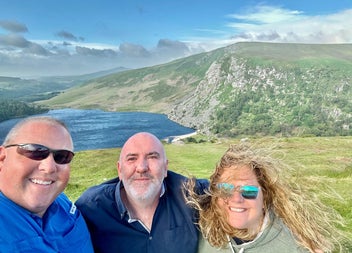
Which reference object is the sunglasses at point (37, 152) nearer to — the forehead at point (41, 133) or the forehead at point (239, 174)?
the forehead at point (41, 133)

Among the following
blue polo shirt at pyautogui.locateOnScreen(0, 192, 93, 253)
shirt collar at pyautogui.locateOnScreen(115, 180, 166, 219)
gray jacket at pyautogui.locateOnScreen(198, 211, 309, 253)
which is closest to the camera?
blue polo shirt at pyautogui.locateOnScreen(0, 192, 93, 253)

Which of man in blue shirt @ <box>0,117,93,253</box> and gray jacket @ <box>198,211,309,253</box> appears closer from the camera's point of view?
man in blue shirt @ <box>0,117,93,253</box>

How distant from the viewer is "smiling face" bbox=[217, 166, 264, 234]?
205 inches

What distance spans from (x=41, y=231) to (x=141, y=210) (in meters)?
2.03

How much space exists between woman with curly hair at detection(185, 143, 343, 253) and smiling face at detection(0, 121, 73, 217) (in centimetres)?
215

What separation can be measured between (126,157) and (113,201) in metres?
0.67

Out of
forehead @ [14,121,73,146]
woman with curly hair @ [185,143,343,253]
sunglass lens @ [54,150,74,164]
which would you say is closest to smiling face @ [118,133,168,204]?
woman with curly hair @ [185,143,343,253]

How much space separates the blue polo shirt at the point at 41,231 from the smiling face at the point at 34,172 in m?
0.11

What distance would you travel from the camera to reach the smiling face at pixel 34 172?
392 centimetres

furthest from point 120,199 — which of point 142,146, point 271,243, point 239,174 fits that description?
point 271,243

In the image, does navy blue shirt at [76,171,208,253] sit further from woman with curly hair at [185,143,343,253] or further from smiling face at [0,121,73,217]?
smiling face at [0,121,73,217]

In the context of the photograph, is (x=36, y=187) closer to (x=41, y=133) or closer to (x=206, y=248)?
(x=41, y=133)

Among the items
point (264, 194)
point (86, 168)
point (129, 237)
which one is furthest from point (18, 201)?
point (86, 168)

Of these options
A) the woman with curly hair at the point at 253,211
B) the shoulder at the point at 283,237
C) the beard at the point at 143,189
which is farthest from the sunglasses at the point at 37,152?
the shoulder at the point at 283,237
